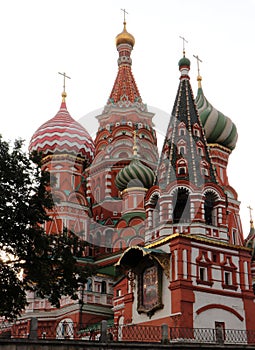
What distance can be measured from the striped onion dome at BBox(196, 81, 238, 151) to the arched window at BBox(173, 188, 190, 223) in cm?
783

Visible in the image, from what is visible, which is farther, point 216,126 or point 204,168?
point 216,126

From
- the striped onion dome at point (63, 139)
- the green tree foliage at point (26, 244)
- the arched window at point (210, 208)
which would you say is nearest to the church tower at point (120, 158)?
the striped onion dome at point (63, 139)

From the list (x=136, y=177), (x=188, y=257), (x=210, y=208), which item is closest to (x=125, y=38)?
(x=136, y=177)

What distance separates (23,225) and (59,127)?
19835mm

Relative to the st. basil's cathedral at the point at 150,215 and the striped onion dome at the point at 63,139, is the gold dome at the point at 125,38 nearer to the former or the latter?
the st. basil's cathedral at the point at 150,215

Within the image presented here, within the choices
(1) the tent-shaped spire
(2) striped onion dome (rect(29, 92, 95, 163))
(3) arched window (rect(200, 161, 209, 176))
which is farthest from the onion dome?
(2) striped onion dome (rect(29, 92, 95, 163))

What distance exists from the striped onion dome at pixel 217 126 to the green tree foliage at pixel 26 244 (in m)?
14.9

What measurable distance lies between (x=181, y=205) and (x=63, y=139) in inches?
517

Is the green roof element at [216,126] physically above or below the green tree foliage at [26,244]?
above

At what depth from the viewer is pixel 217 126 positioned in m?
29.0

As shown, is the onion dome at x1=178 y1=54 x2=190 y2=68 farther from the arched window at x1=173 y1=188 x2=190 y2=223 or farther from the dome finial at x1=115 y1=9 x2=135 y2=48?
the dome finial at x1=115 y1=9 x2=135 y2=48

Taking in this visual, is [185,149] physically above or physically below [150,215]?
above

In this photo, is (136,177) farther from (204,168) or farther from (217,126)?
(204,168)

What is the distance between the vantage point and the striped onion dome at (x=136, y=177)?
29.3 meters
